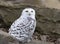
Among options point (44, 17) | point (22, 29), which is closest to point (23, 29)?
point (22, 29)

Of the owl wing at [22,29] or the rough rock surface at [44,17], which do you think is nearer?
the owl wing at [22,29]

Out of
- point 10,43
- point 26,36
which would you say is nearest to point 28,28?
point 26,36

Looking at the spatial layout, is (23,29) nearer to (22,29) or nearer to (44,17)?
(22,29)

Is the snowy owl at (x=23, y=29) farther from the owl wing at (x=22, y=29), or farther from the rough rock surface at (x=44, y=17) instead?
the rough rock surface at (x=44, y=17)

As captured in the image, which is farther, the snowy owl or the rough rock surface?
the rough rock surface

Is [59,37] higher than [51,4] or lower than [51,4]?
lower

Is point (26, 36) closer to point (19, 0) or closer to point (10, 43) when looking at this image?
point (10, 43)

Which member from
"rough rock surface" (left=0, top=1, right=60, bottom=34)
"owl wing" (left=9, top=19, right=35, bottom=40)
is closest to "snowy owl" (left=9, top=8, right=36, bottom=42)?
"owl wing" (left=9, top=19, right=35, bottom=40)

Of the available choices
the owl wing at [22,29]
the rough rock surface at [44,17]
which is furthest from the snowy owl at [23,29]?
the rough rock surface at [44,17]

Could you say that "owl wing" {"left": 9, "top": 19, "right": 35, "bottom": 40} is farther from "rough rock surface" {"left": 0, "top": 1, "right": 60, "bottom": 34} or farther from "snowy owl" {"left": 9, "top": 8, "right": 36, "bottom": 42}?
"rough rock surface" {"left": 0, "top": 1, "right": 60, "bottom": 34}

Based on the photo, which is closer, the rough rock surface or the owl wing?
the owl wing

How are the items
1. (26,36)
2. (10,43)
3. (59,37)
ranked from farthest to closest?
(59,37) < (26,36) < (10,43)

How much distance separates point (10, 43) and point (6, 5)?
2.57 metres

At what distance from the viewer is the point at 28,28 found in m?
6.97
